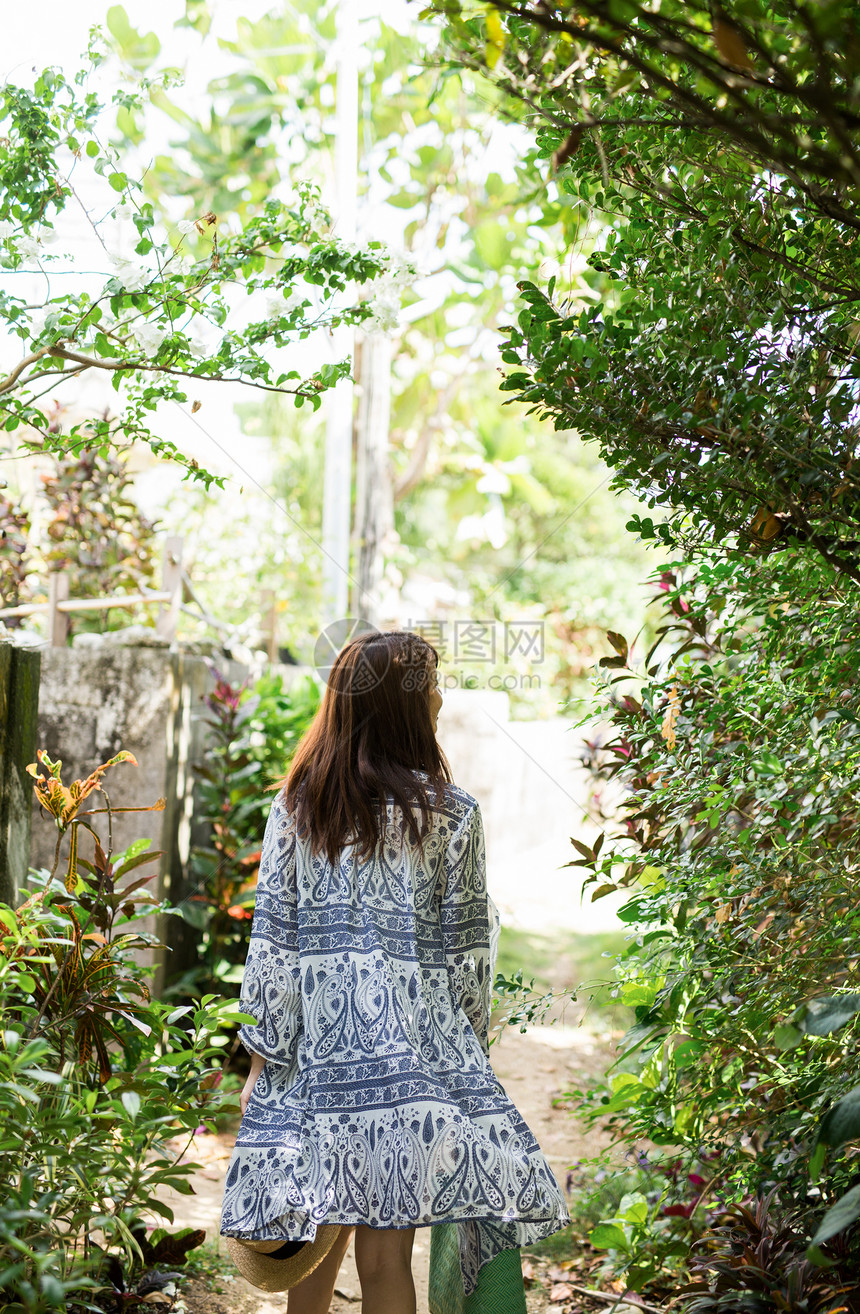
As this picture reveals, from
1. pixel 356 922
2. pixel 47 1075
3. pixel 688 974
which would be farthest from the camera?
pixel 356 922

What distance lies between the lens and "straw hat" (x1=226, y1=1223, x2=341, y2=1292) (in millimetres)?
1960

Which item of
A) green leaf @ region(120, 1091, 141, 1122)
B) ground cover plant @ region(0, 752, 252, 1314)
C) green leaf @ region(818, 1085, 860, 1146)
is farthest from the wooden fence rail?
green leaf @ region(818, 1085, 860, 1146)

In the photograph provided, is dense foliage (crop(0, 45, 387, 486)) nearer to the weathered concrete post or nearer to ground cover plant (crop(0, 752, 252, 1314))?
the weathered concrete post

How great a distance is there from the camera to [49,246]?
2.19 meters

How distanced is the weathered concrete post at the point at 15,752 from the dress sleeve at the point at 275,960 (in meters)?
0.75

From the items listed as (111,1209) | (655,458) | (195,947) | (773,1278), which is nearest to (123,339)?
(655,458)

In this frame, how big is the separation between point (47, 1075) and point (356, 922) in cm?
73

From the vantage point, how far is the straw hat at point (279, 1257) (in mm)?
1960

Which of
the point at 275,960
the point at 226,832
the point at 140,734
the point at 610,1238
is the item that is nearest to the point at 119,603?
the point at 140,734

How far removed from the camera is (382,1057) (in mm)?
1954

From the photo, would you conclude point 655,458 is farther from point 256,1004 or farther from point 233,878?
point 233,878

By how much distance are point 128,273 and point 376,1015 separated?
1.55 meters

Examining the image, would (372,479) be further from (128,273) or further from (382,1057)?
Result: (382,1057)

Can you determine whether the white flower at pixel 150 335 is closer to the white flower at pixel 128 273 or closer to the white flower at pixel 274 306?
the white flower at pixel 128 273
